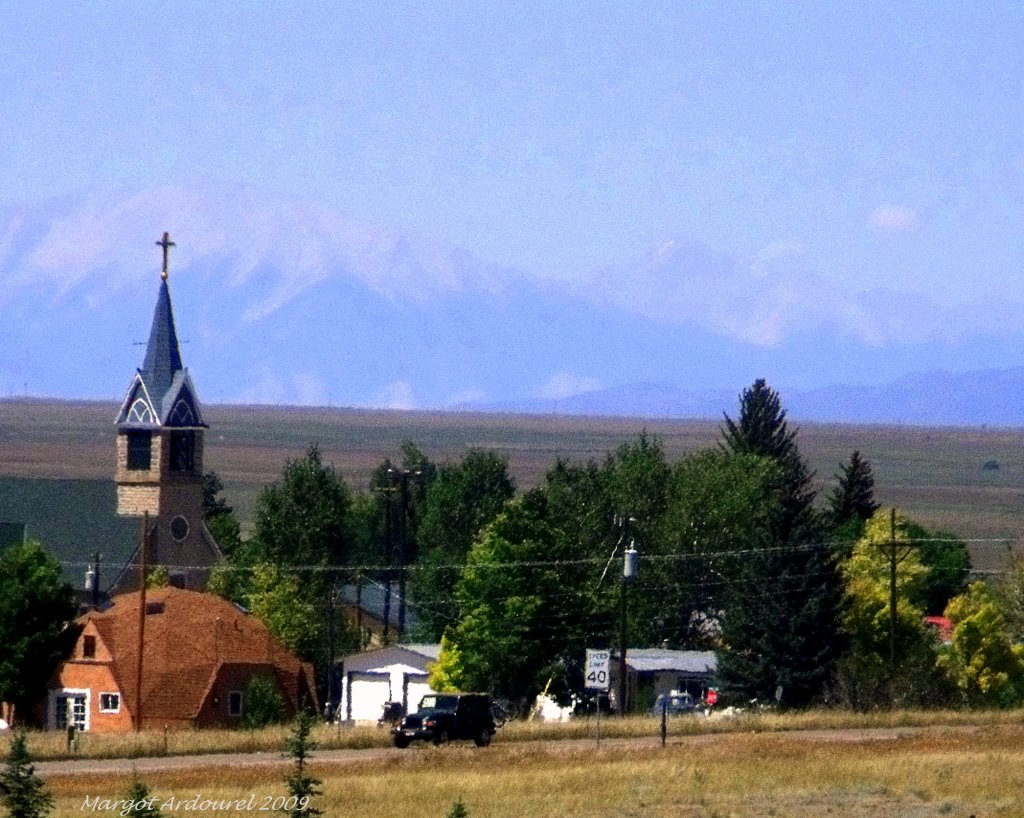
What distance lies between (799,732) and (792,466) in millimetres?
52906

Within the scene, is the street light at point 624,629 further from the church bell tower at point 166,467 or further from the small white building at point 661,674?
the church bell tower at point 166,467

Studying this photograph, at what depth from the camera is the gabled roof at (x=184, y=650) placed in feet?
210

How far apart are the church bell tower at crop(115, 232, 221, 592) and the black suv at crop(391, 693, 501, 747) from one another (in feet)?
128

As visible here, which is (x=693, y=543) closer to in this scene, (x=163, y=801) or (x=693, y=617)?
(x=693, y=617)

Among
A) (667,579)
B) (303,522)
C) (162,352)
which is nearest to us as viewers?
(667,579)

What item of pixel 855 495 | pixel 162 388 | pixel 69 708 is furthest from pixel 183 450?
pixel 855 495

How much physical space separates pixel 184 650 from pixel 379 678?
9.56m

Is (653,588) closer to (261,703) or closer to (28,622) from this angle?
(261,703)

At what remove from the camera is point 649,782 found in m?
38.0

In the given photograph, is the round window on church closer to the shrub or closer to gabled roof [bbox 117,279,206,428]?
gabled roof [bbox 117,279,206,428]

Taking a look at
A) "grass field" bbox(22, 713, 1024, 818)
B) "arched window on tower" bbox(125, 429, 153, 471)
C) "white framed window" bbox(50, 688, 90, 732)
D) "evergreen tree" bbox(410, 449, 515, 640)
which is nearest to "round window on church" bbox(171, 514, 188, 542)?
"arched window on tower" bbox(125, 429, 153, 471)

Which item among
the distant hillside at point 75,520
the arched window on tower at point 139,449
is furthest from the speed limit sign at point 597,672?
the arched window on tower at point 139,449

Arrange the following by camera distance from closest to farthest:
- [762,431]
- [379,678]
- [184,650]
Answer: [184,650], [379,678], [762,431]

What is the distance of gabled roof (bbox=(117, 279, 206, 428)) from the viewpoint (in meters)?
89.6
